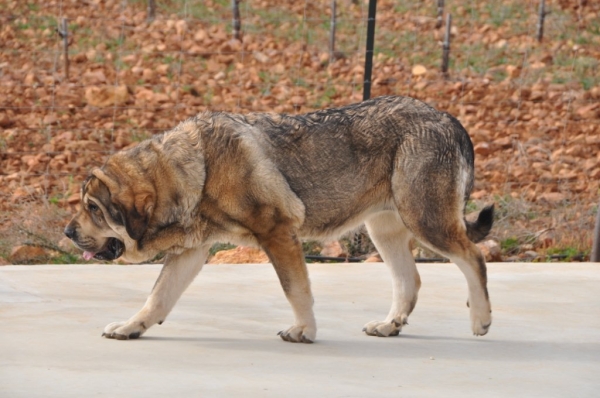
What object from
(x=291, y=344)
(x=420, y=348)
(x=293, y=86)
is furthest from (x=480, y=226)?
(x=293, y=86)

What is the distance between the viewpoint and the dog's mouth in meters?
6.19

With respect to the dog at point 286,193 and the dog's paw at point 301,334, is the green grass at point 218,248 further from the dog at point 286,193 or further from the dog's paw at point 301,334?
the dog's paw at point 301,334

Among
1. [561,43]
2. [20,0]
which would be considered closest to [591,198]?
[561,43]

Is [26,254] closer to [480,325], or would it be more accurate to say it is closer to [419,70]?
[480,325]

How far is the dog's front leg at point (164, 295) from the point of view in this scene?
6066mm

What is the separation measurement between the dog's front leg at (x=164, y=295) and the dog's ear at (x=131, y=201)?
1.19 feet

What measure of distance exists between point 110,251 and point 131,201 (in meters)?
0.35

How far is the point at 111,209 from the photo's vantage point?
606 cm

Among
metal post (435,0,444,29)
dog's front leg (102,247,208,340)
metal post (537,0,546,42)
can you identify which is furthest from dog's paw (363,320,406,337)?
metal post (435,0,444,29)

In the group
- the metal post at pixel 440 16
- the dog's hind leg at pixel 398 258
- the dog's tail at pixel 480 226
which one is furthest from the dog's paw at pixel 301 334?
the metal post at pixel 440 16

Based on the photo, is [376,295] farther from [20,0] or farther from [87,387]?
[20,0]

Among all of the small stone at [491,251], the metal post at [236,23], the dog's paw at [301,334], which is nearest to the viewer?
the dog's paw at [301,334]

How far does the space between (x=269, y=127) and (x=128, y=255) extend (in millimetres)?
1036

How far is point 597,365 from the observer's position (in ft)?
18.7
